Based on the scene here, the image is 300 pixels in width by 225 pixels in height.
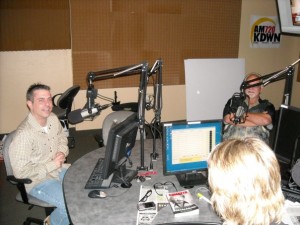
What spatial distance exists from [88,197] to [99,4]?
3.54m

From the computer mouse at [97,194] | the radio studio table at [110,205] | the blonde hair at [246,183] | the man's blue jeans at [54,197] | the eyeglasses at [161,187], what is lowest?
the man's blue jeans at [54,197]

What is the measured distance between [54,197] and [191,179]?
1031 mm

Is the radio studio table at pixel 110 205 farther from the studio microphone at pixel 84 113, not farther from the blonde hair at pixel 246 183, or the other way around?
the blonde hair at pixel 246 183

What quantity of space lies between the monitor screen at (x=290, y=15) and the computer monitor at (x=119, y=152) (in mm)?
3456

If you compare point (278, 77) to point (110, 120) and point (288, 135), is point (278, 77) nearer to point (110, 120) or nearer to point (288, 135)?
point (288, 135)

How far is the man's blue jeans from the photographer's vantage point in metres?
2.20

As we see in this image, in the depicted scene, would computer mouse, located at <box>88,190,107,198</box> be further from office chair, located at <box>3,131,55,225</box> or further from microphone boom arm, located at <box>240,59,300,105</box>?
microphone boom arm, located at <box>240,59,300,105</box>

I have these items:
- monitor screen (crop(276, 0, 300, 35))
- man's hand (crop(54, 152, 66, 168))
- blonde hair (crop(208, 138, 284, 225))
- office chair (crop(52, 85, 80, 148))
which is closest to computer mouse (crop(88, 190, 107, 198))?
man's hand (crop(54, 152, 66, 168))

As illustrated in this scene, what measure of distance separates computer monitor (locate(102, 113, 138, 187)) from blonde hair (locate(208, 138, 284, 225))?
0.81m

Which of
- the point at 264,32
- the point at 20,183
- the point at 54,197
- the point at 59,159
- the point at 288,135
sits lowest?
the point at 54,197

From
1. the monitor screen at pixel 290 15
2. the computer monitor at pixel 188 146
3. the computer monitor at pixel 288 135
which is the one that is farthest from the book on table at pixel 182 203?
the monitor screen at pixel 290 15

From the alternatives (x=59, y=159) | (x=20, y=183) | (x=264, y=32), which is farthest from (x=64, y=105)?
(x=264, y=32)

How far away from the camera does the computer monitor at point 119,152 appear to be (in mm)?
1864

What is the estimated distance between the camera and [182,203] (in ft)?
5.90
